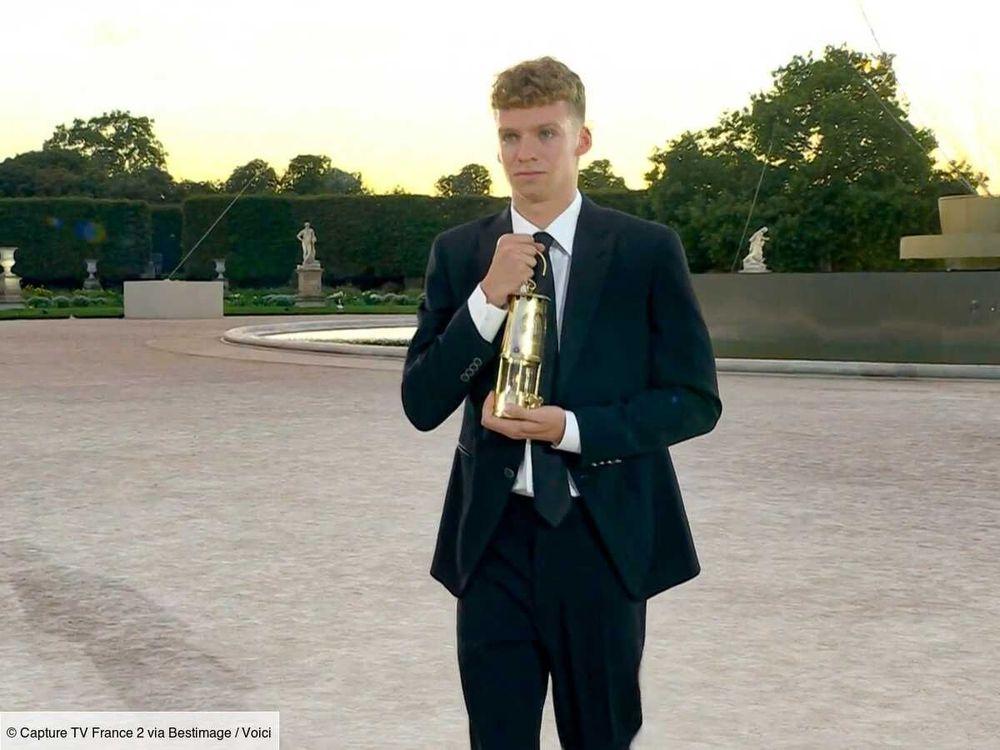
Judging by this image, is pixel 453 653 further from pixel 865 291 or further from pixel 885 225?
pixel 885 225

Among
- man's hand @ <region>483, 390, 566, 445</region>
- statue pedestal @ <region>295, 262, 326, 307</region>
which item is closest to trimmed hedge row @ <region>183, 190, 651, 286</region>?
statue pedestal @ <region>295, 262, 326, 307</region>

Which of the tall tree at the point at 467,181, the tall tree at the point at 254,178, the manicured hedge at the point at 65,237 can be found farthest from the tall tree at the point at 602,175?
the manicured hedge at the point at 65,237

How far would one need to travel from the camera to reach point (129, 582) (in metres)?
5.88

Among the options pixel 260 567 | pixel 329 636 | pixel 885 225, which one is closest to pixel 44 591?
pixel 260 567

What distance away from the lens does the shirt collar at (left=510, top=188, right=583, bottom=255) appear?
2619 mm

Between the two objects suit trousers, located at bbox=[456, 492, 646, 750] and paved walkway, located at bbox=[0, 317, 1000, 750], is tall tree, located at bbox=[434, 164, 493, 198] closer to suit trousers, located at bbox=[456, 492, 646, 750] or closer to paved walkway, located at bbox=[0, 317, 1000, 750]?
paved walkway, located at bbox=[0, 317, 1000, 750]

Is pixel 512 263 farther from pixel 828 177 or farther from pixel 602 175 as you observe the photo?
pixel 602 175

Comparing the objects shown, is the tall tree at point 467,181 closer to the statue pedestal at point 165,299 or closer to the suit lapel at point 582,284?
the statue pedestal at point 165,299

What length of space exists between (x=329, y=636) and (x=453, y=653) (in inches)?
17.9

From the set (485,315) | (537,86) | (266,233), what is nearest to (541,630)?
(485,315)

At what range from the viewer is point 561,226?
8.63 feet

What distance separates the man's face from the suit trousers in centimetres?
56

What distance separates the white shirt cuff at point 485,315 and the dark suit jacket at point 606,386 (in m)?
0.02

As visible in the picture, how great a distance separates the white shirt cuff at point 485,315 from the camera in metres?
2.48
